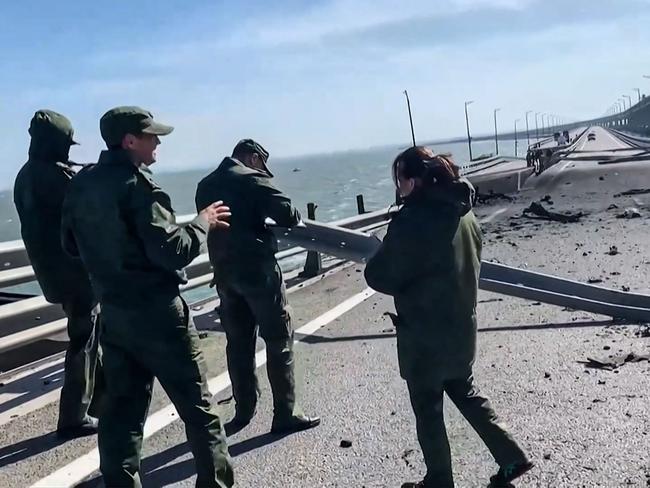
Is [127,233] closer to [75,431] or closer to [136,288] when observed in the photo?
[136,288]

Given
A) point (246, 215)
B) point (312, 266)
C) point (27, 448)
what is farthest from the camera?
point (312, 266)

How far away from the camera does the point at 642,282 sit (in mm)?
8078

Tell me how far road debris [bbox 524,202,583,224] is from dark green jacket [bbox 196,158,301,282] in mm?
10866

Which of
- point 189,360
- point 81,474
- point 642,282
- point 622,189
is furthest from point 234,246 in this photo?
point 622,189

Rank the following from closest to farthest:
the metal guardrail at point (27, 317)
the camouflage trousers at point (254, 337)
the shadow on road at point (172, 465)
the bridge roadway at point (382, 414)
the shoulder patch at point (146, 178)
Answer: the shoulder patch at point (146, 178), the bridge roadway at point (382, 414), the shadow on road at point (172, 465), the camouflage trousers at point (254, 337), the metal guardrail at point (27, 317)

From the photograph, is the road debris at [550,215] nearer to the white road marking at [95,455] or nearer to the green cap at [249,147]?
the white road marking at [95,455]

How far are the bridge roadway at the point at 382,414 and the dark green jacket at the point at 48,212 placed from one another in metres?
1.05

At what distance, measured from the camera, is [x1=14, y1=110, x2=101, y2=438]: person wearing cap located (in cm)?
450

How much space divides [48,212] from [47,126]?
0.57 metres

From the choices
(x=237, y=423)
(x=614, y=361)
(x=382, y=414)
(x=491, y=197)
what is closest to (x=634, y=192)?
(x=491, y=197)

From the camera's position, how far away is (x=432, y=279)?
318 centimetres

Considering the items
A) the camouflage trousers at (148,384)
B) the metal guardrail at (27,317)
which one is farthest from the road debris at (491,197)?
the camouflage trousers at (148,384)

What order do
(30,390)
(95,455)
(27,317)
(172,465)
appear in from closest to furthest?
(172,465) → (95,455) → (30,390) → (27,317)

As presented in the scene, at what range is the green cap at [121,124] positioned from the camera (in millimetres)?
3332
